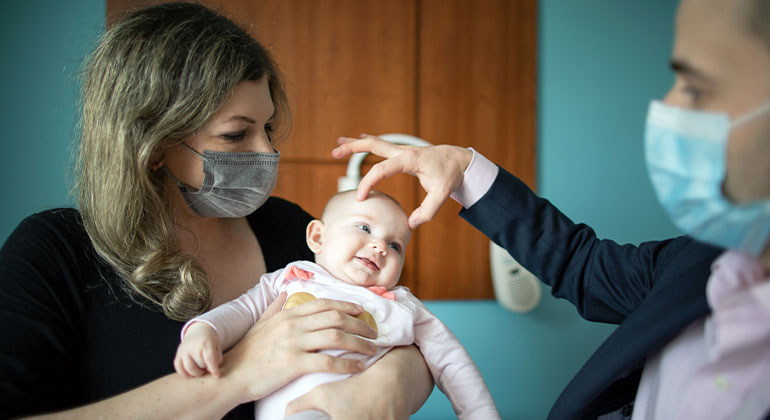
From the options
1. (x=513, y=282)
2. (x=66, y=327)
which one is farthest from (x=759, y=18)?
(x=513, y=282)

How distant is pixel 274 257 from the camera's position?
1.54m

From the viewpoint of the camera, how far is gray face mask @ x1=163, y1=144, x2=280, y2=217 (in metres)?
1.32

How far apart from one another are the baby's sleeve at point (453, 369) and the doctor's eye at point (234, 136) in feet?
2.03

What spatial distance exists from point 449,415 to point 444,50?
6.68ft

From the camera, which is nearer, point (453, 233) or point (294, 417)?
point (294, 417)

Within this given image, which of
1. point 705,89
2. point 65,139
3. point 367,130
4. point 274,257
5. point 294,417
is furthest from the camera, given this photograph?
point 367,130

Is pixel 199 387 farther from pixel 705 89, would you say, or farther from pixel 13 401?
pixel 705 89

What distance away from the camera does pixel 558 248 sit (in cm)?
129

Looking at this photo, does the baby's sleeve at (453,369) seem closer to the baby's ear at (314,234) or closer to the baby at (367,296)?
the baby at (367,296)

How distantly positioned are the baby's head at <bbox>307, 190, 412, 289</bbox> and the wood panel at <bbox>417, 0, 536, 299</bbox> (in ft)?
5.22

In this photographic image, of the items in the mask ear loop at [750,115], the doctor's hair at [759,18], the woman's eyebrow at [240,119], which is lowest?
the woman's eyebrow at [240,119]

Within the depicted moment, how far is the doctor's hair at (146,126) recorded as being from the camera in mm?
1257

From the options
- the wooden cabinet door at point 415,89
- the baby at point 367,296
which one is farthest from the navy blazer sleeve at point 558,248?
the wooden cabinet door at point 415,89

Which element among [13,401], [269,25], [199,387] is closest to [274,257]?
[199,387]
